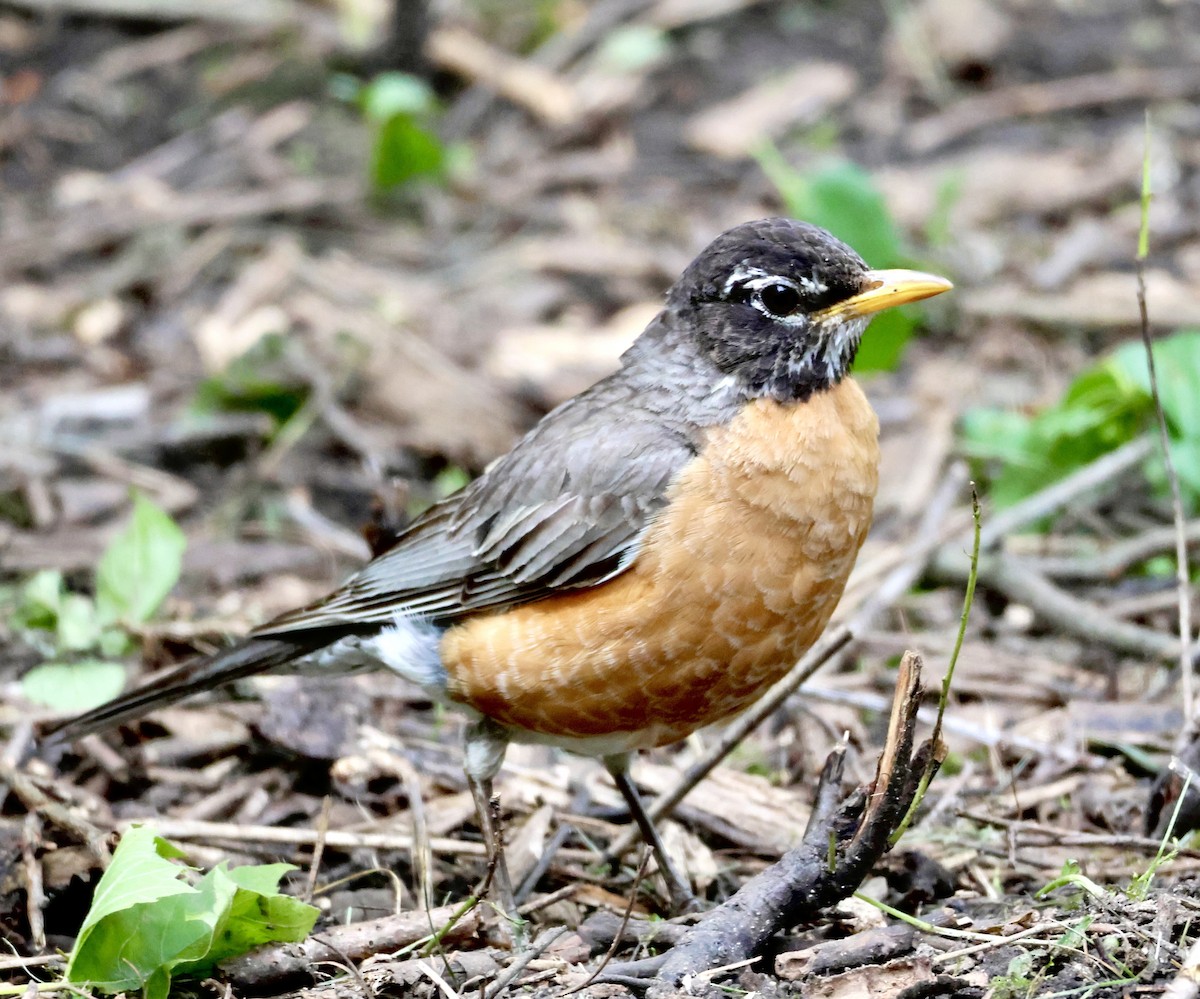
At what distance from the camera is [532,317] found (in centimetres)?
788

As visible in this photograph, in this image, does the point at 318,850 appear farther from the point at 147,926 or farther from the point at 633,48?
the point at 633,48

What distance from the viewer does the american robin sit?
386 cm

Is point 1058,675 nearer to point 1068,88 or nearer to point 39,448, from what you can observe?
point 39,448

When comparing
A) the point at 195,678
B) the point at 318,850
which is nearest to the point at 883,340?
the point at 195,678

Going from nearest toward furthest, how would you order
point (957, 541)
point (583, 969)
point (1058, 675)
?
1. point (583, 969)
2. point (1058, 675)
3. point (957, 541)

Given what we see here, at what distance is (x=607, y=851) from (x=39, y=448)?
11.7 ft

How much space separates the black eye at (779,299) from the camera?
4.08 metres

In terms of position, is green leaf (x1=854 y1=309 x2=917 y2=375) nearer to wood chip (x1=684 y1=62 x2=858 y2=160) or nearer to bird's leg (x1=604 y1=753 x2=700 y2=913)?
wood chip (x1=684 y1=62 x2=858 y2=160)

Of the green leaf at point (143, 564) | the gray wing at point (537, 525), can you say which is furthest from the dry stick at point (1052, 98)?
the green leaf at point (143, 564)

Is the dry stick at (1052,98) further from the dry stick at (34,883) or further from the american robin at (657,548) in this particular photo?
the dry stick at (34,883)

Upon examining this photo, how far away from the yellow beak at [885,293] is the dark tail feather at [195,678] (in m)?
1.83

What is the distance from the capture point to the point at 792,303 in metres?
4.08

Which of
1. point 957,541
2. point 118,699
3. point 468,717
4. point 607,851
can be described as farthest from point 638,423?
point 957,541

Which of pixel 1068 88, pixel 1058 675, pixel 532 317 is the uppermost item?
pixel 1068 88
